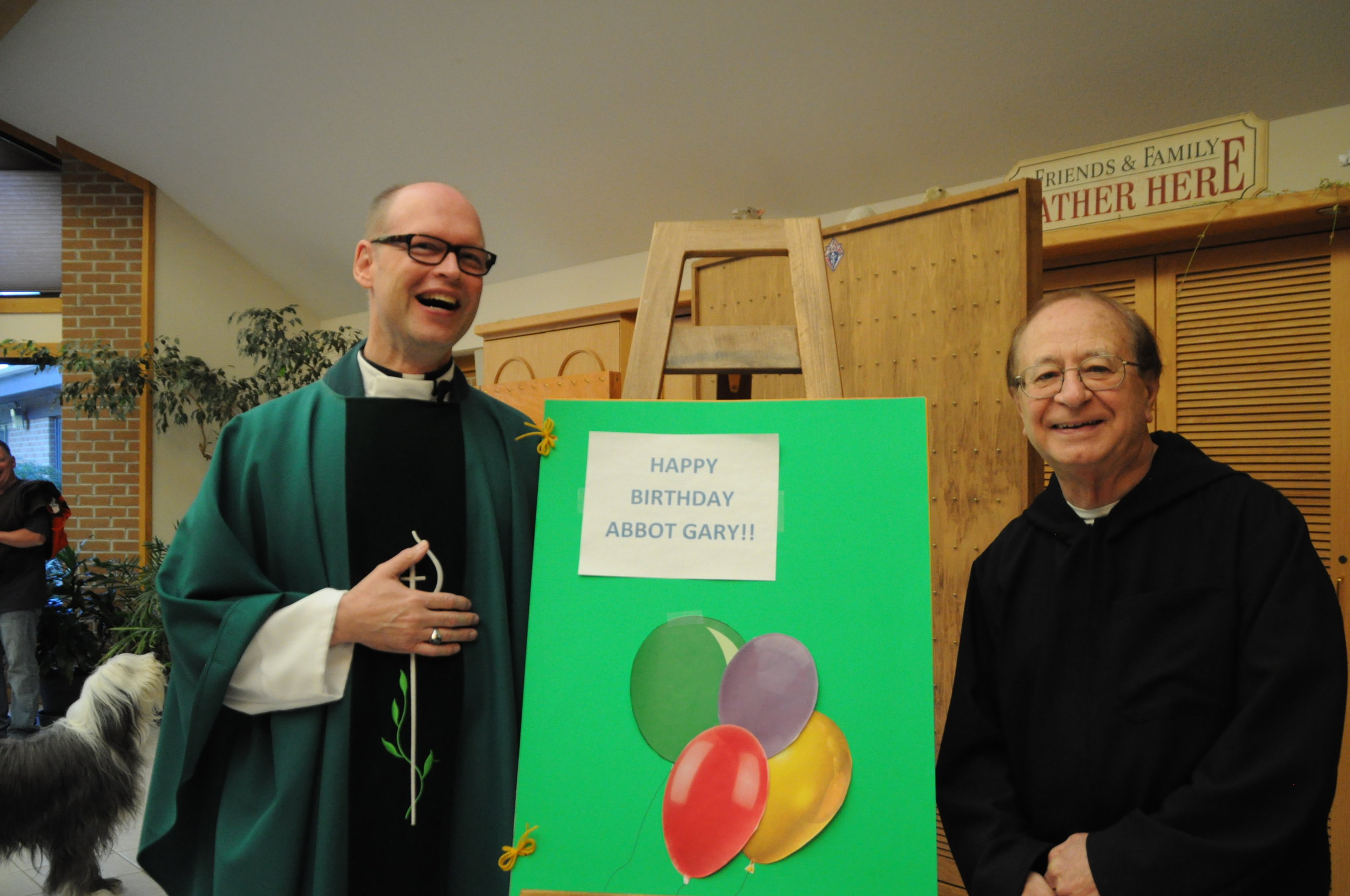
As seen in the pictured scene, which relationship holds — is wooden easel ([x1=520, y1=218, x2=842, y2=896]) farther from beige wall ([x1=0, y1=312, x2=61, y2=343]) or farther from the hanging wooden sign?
beige wall ([x1=0, y1=312, x2=61, y2=343])

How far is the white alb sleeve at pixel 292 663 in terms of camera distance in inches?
47.0

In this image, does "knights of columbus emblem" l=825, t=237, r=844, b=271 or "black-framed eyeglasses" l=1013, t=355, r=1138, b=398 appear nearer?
"black-framed eyeglasses" l=1013, t=355, r=1138, b=398

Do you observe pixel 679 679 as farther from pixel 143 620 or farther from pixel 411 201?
pixel 143 620

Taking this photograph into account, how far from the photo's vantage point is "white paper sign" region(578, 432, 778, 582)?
118 centimetres

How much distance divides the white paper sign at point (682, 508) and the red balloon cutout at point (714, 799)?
21 centimetres

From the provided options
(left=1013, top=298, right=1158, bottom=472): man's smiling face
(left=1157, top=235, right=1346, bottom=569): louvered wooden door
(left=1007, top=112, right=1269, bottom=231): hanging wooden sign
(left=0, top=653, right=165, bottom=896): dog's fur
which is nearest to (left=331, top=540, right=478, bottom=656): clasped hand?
(left=1013, top=298, right=1158, bottom=472): man's smiling face

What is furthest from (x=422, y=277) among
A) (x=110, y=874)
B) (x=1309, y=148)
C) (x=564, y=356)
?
(x=110, y=874)

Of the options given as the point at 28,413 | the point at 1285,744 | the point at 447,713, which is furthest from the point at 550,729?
the point at 28,413

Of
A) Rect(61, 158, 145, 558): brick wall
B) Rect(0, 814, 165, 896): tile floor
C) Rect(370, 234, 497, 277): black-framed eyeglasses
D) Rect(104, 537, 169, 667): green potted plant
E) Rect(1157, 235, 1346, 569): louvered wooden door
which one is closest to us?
Rect(370, 234, 497, 277): black-framed eyeglasses

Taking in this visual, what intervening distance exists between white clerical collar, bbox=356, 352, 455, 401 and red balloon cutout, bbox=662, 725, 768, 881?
69cm

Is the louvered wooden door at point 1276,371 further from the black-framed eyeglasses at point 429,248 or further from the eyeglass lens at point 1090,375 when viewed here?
the black-framed eyeglasses at point 429,248

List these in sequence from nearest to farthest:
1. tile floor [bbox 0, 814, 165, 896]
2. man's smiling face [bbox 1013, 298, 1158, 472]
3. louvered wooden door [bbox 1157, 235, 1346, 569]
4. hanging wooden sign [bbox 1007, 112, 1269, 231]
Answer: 1. man's smiling face [bbox 1013, 298, 1158, 472]
2. hanging wooden sign [bbox 1007, 112, 1269, 231]
3. louvered wooden door [bbox 1157, 235, 1346, 569]
4. tile floor [bbox 0, 814, 165, 896]

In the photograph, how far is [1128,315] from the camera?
3.94 ft

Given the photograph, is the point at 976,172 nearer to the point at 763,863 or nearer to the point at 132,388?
the point at 763,863
